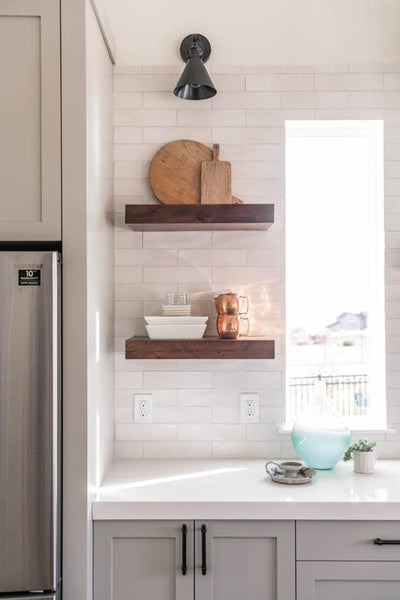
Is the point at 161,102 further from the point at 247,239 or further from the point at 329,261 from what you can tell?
the point at 329,261

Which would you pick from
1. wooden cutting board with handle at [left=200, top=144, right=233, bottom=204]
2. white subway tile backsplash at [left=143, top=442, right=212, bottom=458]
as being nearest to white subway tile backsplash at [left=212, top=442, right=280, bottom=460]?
white subway tile backsplash at [left=143, top=442, right=212, bottom=458]

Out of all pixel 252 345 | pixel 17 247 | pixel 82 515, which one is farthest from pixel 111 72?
pixel 82 515

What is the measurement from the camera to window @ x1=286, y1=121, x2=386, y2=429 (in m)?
2.50

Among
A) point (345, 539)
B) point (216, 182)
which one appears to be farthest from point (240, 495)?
point (216, 182)

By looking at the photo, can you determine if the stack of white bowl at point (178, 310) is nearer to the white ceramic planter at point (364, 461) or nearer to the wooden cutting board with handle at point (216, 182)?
the wooden cutting board with handle at point (216, 182)

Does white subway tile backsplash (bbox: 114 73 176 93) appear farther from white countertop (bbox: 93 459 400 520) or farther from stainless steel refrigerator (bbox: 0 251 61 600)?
white countertop (bbox: 93 459 400 520)

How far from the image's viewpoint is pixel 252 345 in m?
2.12

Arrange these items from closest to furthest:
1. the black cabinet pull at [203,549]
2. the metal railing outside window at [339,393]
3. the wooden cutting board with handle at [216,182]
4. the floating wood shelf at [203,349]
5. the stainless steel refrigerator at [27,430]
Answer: the stainless steel refrigerator at [27,430] → the black cabinet pull at [203,549] → the floating wood shelf at [203,349] → the wooden cutting board with handle at [216,182] → the metal railing outside window at [339,393]

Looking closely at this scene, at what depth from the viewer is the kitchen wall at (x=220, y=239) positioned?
2377 mm

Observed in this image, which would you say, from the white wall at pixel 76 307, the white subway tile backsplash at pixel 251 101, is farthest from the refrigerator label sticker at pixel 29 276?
the white subway tile backsplash at pixel 251 101

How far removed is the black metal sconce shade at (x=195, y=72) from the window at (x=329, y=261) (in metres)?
0.48

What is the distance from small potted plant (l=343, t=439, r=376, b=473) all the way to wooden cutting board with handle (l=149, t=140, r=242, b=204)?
1.06 metres

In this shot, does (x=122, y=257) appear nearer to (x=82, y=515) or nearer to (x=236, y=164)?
(x=236, y=164)

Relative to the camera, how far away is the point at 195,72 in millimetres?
2123
